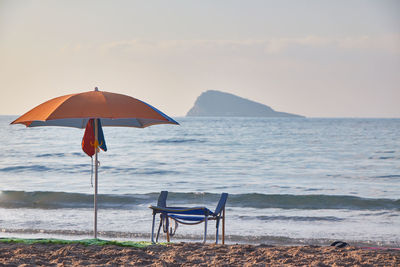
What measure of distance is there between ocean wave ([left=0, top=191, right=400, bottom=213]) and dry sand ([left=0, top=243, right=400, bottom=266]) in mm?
5777

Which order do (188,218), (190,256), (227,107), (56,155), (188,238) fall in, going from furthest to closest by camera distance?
(227,107) < (56,155) < (188,238) < (188,218) < (190,256)

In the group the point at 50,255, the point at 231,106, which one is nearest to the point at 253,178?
the point at 50,255

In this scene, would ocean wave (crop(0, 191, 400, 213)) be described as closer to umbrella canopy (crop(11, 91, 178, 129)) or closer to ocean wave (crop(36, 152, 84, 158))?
umbrella canopy (crop(11, 91, 178, 129))

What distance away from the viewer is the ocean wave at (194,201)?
11656mm

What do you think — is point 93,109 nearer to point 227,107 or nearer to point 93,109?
point 93,109

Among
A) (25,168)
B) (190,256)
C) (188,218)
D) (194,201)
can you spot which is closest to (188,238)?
(188,218)

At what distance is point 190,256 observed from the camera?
528 centimetres

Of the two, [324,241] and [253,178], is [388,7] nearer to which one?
[253,178]

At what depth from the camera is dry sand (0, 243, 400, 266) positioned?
4965mm

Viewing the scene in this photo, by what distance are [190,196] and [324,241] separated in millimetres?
5726

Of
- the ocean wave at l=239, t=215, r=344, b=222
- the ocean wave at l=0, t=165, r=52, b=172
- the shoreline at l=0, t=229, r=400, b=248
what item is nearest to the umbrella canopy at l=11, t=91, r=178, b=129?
the shoreline at l=0, t=229, r=400, b=248

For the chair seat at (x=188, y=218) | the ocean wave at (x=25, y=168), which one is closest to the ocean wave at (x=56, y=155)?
the ocean wave at (x=25, y=168)

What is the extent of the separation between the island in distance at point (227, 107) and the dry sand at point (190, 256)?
13258 cm

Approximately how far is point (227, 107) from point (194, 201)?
130210mm
